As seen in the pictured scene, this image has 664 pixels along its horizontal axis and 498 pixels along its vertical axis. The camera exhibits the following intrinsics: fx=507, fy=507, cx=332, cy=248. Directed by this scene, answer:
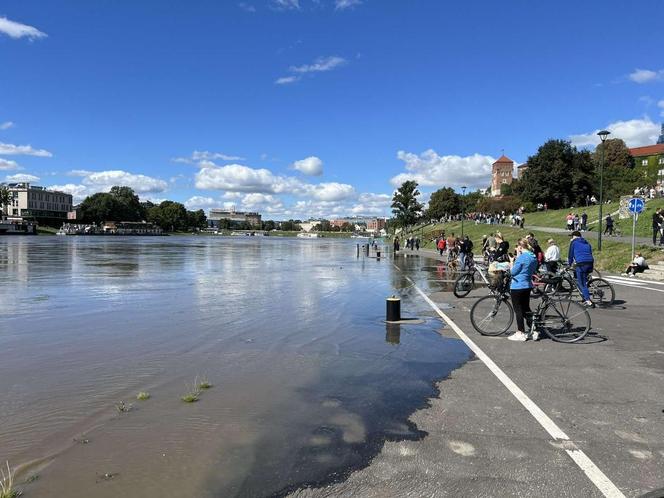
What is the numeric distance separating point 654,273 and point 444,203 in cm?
11610

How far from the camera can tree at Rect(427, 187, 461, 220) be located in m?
134

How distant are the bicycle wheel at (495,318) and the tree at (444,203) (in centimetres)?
12743

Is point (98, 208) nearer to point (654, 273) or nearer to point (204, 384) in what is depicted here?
point (654, 273)

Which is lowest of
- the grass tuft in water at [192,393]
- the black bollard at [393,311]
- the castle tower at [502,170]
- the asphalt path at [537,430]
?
the grass tuft in water at [192,393]

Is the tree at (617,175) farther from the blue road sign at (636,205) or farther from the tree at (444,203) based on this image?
the blue road sign at (636,205)

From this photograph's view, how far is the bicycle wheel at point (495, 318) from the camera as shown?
948 centimetres

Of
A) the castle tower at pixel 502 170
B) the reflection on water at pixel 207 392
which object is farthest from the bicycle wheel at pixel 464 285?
the castle tower at pixel 502 170

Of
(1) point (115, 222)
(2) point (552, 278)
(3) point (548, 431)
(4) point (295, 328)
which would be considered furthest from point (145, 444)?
(1) point (115, 222)

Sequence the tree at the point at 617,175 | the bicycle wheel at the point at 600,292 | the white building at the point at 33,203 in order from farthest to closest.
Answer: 1. the white building at the point at 33,203
2. the tree at the point at 617,175
3. the bicycle wheel at the point at 600,292

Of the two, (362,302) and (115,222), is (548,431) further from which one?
(115,222)

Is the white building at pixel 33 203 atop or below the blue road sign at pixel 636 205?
atop

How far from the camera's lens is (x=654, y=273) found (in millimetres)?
20141

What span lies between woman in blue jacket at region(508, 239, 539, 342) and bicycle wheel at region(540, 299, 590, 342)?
397 millimetres

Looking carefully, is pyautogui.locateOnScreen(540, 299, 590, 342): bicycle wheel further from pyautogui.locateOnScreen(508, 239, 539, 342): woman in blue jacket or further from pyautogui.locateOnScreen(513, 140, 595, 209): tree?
pyautogui.locateOnScreen(513, 140, 595, 209): tree
